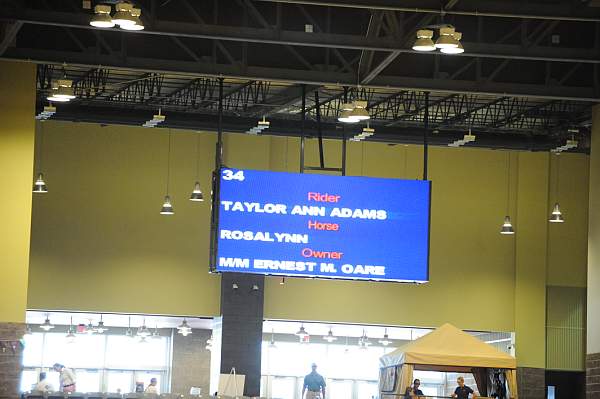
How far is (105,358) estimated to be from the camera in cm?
4134

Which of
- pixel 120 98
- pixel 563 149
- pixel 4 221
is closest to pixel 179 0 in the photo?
pixel 4 221

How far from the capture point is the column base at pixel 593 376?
1902 centimetres

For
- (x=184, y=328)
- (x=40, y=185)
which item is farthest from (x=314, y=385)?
(x=184, y=328)

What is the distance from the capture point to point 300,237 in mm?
18922

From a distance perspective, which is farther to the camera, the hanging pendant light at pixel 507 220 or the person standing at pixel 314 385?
the hanging pendant light at pixel 507 220

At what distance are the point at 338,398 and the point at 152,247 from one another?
17.8 meters

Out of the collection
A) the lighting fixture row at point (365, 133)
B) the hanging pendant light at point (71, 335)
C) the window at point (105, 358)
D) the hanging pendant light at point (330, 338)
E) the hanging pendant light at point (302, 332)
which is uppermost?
the lighting fixture row at point (365, 133)

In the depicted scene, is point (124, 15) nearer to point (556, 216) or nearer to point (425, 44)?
point (425, 44)

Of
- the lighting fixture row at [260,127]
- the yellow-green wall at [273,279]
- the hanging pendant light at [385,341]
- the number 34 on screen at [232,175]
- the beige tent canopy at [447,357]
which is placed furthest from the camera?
the hanging pendant light at [385,341]

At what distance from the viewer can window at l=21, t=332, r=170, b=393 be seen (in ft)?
134

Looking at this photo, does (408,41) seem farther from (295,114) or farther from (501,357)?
(295,114)

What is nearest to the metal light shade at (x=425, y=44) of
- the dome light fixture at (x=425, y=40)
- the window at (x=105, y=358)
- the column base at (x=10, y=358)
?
the dome light fixture at (x=425, y=40)

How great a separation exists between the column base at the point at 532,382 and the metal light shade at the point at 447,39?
649 inches

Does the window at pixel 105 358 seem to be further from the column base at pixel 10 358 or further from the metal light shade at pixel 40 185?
the column base at pixel 10 358
